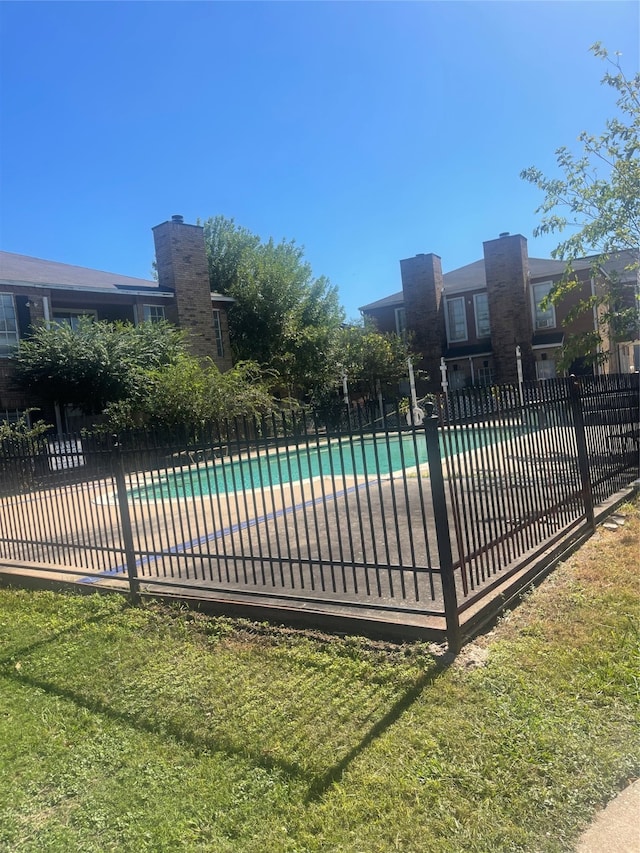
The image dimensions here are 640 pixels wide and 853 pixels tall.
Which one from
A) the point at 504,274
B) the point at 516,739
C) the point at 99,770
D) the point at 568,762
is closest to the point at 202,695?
the point at 99,770

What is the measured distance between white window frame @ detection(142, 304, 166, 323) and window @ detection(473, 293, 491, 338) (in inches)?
659

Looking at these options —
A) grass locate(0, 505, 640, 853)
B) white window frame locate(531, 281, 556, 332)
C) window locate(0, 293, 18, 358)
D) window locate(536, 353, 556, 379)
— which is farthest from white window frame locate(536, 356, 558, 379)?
grass locate(0, 505, 640, 853)

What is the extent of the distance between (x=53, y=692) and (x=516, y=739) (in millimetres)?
3023

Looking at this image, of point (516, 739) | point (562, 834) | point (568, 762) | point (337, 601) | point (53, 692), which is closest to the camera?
point (562, 834)

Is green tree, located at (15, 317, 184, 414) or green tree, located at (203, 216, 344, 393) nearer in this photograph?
green tree, located at (15, 317, 184, 414)

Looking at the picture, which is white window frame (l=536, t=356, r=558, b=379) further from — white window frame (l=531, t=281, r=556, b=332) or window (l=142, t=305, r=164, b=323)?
window (l=142, t=305, r=164, b=323)

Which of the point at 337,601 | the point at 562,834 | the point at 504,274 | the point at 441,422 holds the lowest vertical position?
the point at 562,834

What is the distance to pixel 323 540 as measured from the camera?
6531 millimetres

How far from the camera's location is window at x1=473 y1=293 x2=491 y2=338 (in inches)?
1237

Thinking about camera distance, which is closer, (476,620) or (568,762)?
(568,762)

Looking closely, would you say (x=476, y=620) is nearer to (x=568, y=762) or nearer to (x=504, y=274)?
(x=568, y=762)

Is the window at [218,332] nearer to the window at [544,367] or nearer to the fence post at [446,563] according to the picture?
the window at [544,367]

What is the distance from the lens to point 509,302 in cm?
2959

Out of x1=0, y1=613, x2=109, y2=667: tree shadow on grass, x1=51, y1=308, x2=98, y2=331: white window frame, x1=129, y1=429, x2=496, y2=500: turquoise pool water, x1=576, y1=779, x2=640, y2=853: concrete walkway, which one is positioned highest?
x1=51, y1=308, x2=98, y2=331: white window frame
